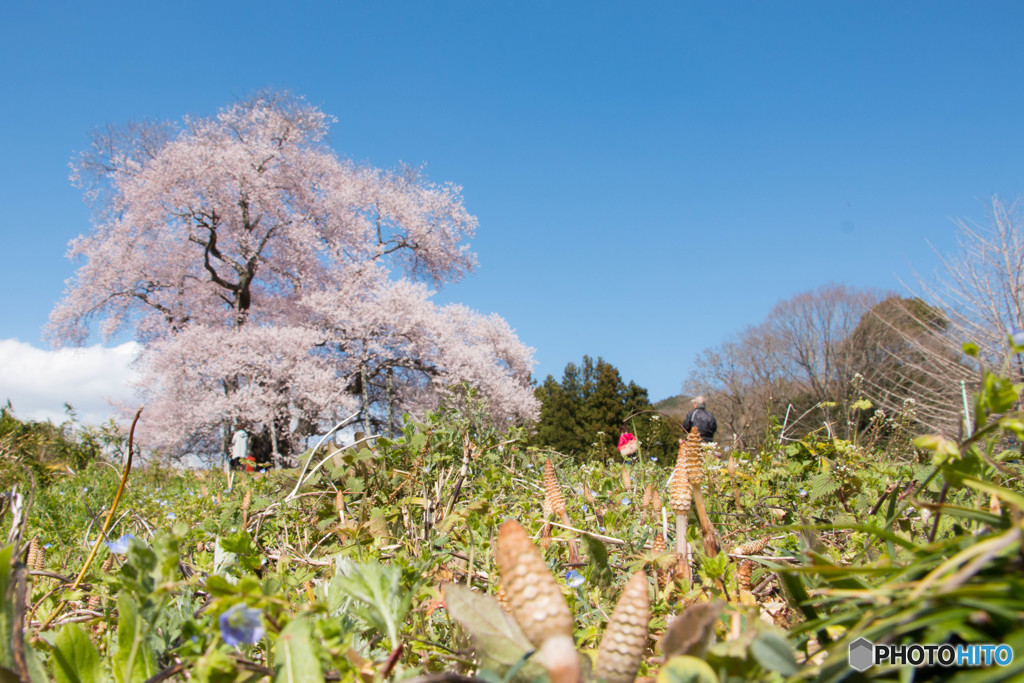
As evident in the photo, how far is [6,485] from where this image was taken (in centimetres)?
448

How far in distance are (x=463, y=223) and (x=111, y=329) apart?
10658mm

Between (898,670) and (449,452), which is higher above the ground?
(449,452)

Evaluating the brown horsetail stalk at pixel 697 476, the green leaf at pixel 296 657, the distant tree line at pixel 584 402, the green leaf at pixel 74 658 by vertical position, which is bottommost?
the green leaf at pixel 74 658

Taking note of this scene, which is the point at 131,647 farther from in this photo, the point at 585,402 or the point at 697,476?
the point at 585,402

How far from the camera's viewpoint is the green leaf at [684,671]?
1.14 ft

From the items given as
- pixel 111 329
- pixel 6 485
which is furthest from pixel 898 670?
pixel 111 329

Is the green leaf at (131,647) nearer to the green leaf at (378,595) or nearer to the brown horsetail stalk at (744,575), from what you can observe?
the green leaf at (378,595)

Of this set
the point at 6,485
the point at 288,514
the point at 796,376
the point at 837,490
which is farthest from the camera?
the point at 796,376

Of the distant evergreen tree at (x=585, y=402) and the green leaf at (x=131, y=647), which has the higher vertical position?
the distant evergreen tree at (x=585, y=402)

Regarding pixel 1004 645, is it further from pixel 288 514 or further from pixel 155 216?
pixel 155 216

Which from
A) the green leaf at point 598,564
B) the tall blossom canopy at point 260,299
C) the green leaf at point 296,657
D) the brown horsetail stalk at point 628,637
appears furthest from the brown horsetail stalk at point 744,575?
the tall blossom canopy at point 260,299

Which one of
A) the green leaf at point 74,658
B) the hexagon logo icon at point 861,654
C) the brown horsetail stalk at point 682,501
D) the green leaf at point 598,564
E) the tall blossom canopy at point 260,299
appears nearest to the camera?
the hexagon logo icon at point 861,654

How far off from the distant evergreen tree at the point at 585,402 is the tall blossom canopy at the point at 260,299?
32.9 inches

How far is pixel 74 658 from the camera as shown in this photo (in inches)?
23.0
